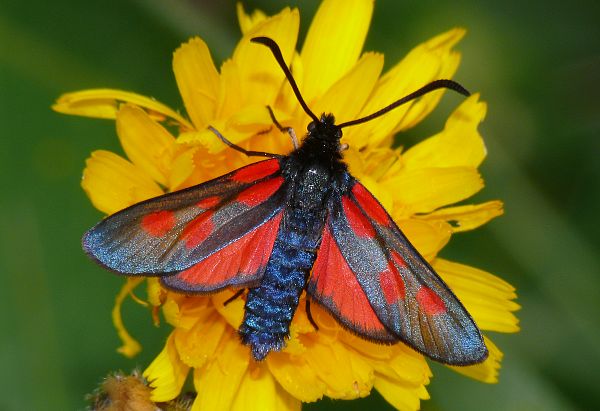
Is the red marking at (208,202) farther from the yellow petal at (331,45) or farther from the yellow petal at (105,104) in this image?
the yellow petal at (331,45)

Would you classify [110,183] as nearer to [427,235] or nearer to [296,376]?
[296,376]

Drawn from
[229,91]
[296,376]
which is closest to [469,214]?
[296,376]

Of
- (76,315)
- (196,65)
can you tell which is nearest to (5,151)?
(76,315)

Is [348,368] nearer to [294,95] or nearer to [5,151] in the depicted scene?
[294,95]

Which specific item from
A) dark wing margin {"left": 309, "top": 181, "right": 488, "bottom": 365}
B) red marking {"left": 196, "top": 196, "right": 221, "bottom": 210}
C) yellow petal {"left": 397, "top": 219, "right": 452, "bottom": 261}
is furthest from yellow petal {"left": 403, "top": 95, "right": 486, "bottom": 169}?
red marking {"left": 196, "top": 196, "right": 221, "bottom": 210}

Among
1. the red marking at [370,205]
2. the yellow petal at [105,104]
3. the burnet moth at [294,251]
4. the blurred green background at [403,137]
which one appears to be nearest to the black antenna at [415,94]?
the burnet moth at [294,251]

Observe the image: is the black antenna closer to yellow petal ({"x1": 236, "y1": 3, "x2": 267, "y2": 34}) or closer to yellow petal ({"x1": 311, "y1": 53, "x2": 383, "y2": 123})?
yellow petal ({"x1": 311, "y1": 53, "x2": 383, "y2": 123})

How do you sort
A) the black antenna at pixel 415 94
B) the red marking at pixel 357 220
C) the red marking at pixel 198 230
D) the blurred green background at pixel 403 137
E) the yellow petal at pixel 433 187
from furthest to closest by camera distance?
the blurred green background at pixel 403 137 < the yellow petal at pixel 433 187 < the black antenna at pixel 415 94 < the red marking at pixel 357 220 < the red marking at pixel 198 230
